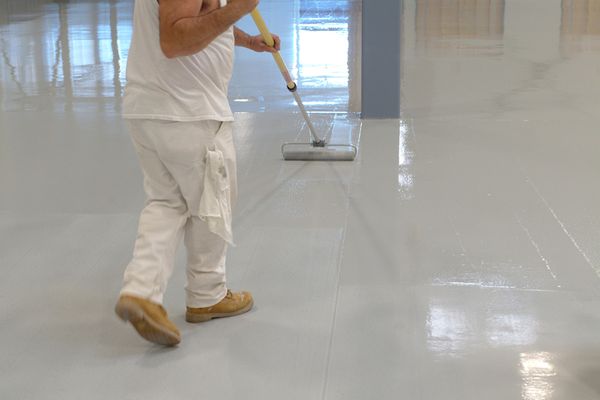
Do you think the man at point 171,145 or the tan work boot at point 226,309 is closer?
the man at point 171,145

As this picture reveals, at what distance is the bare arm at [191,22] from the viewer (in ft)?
9.30

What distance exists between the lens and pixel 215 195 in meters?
3.08

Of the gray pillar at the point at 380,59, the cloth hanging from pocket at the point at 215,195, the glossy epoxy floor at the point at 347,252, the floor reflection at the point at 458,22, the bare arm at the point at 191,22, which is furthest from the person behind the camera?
the floor reflection at the point at 458,22

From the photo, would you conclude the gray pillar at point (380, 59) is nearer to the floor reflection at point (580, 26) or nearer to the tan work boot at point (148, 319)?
the tan work boot at point (148, 319)

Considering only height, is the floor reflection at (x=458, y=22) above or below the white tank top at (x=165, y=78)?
below

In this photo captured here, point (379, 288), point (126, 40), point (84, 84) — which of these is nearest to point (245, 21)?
point (126, 40)

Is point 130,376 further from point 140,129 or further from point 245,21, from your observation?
point 245,21

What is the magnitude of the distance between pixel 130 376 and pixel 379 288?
1127 millimetres

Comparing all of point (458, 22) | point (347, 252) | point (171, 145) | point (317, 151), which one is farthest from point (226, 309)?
point (458, 22)

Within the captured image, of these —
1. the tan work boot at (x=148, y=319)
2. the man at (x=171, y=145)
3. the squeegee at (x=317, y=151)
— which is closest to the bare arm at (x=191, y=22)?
the man at (x=171, y=145)

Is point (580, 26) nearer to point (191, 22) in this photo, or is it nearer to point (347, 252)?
point (347, 252)

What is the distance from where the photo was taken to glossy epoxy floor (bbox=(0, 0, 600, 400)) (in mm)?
2947

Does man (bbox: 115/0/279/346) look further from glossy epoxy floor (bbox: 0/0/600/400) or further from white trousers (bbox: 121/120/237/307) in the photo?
glossy epoxy floor (bbox: 0/0/600/400)

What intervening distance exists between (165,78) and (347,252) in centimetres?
135
